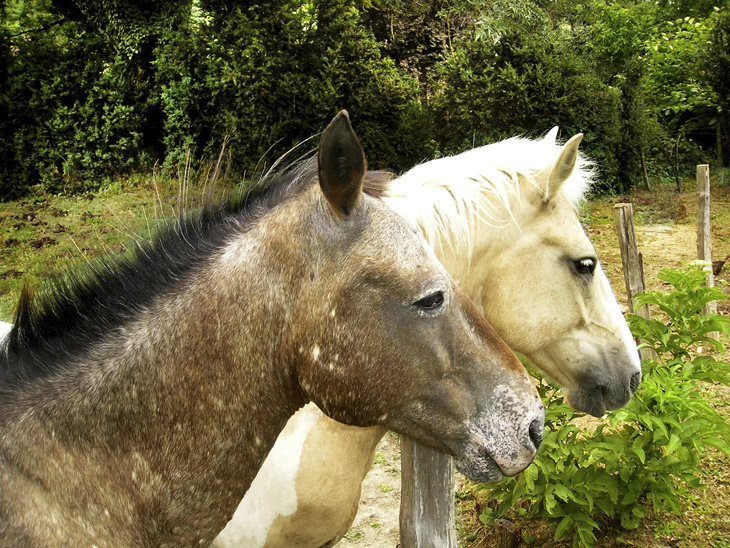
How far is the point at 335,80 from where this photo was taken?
982 cm

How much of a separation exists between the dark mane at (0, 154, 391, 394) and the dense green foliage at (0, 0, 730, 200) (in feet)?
22.8

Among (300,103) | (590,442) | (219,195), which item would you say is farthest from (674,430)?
(300,103)

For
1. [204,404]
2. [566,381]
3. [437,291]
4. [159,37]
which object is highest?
[159,37]

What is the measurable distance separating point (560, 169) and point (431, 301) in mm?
1341

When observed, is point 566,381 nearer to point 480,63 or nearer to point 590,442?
point 590,442

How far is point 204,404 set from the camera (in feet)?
5.50

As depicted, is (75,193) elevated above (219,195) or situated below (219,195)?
below

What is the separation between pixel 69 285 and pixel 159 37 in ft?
38.0

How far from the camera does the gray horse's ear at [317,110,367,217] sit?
1.59 metres

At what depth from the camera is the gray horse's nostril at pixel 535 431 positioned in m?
1.74

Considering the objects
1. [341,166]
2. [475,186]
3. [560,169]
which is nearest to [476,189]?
[475,186]

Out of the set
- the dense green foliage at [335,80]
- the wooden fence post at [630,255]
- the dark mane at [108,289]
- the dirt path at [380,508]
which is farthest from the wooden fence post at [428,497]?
the dense green foliage at [335,80]

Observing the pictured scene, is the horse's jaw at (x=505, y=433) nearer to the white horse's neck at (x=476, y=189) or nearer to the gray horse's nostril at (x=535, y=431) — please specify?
the gray horse's nostril at (x=535, y=431)

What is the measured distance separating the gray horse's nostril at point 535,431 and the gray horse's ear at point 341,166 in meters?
0.86
